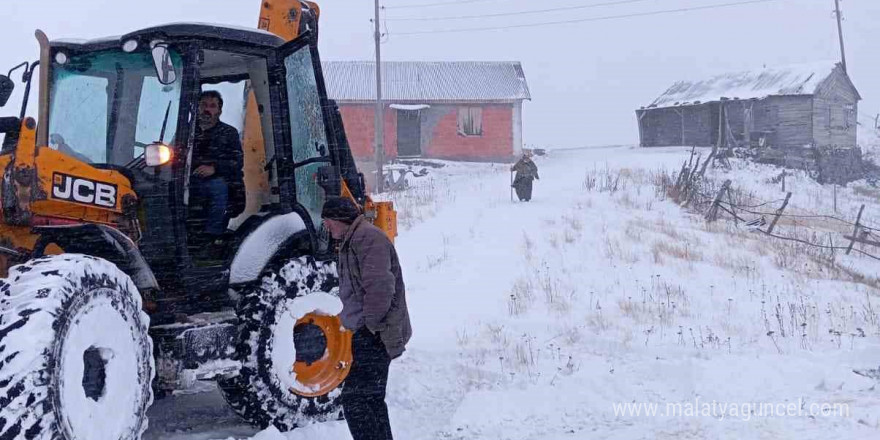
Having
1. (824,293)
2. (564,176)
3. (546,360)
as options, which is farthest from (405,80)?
(546,360)

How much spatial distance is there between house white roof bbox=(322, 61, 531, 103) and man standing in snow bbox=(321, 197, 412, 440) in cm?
3511

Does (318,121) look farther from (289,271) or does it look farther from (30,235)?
(30,235)

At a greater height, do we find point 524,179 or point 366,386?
point 524,179

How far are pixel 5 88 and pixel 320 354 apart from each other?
2.57 m

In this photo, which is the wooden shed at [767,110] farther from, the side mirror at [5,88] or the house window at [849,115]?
the side mirror at [5,88]

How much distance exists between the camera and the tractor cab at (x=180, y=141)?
4.55 m

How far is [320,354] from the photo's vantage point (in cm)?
559

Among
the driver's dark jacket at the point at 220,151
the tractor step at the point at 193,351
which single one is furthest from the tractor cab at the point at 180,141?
the tractor step at the point at 193,351

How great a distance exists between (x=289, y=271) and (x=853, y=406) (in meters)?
3.88

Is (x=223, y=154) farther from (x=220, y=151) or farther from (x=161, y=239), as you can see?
(x=161, y=239)

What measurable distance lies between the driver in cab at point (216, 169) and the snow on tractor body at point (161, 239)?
0.32 ft

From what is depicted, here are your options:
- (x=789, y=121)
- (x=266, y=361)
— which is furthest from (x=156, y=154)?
(x=789, y=121)

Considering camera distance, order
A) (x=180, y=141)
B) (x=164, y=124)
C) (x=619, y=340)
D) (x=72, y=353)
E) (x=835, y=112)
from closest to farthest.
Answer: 1. (x=72, y=353)
2. (x=180, y=141)
3. (x=164, y=124)
4. (x=619, y=340)
5. (x=835, y=112)

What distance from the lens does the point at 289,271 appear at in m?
5.31
